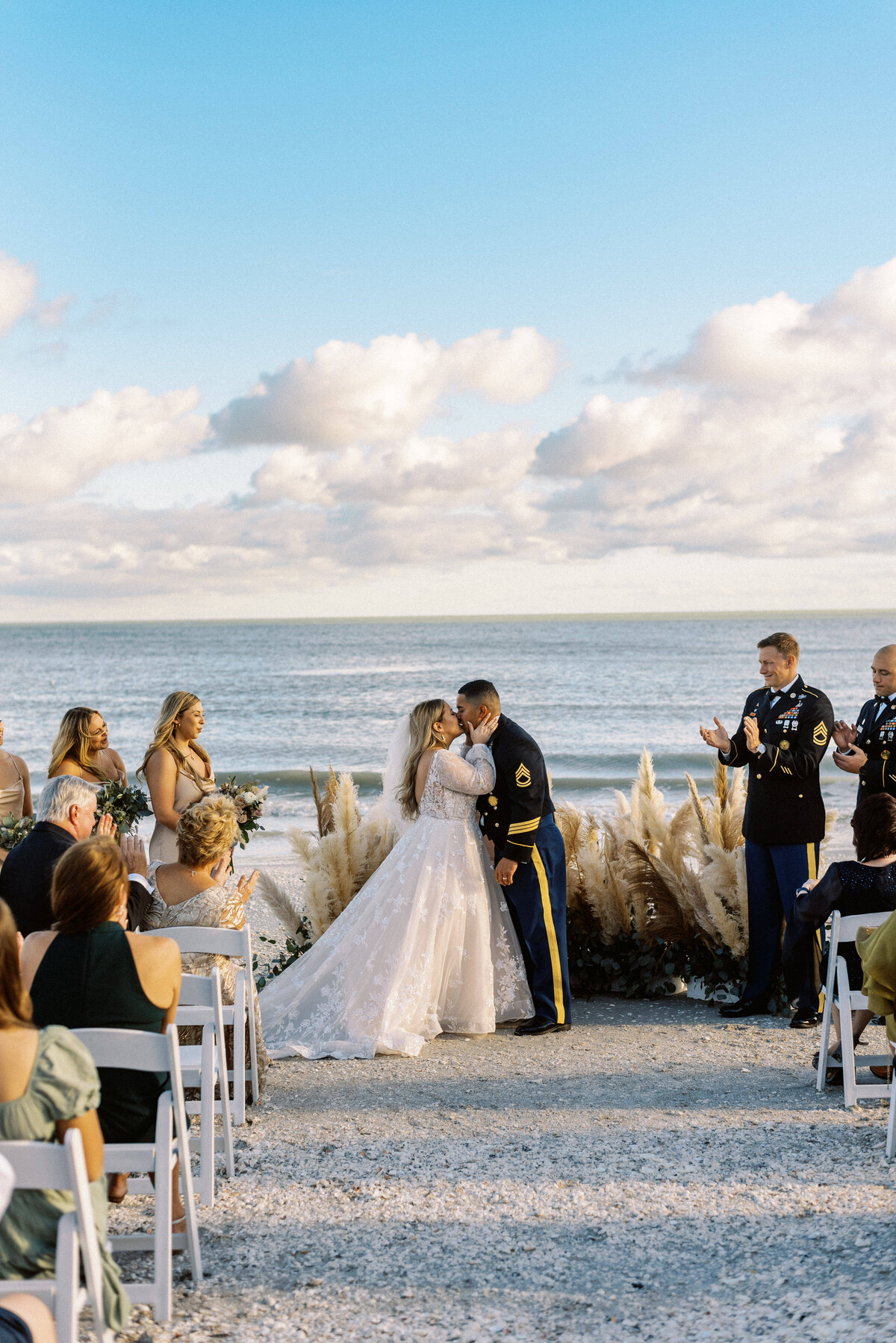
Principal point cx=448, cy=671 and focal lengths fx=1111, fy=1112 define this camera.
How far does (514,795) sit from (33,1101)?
4086mm

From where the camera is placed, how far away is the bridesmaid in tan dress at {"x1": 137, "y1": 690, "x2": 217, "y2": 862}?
634 centimetres

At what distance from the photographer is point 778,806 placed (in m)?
6.52

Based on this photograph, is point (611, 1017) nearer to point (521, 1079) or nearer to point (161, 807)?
point (521, 1079)

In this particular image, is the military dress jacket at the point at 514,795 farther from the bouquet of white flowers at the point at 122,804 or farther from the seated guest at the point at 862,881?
the bouquet of white flowers at the point at 122,804

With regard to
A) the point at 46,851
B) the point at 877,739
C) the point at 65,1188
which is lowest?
the point at 65,1188

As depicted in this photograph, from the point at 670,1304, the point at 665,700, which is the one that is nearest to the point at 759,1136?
the point at 670,1304

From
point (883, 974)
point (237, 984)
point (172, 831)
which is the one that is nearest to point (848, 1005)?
point (883, 974)

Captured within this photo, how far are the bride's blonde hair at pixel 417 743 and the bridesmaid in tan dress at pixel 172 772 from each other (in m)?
1.15

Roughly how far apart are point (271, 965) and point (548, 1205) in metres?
3.78

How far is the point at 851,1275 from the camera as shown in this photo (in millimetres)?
3521

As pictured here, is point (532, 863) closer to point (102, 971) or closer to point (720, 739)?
point (720, 739)

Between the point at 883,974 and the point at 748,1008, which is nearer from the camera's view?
the point at 883,974

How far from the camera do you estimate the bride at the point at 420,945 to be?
630cm

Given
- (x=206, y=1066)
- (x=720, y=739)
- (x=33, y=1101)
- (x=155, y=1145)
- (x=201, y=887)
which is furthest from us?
(x=720, y=739)
